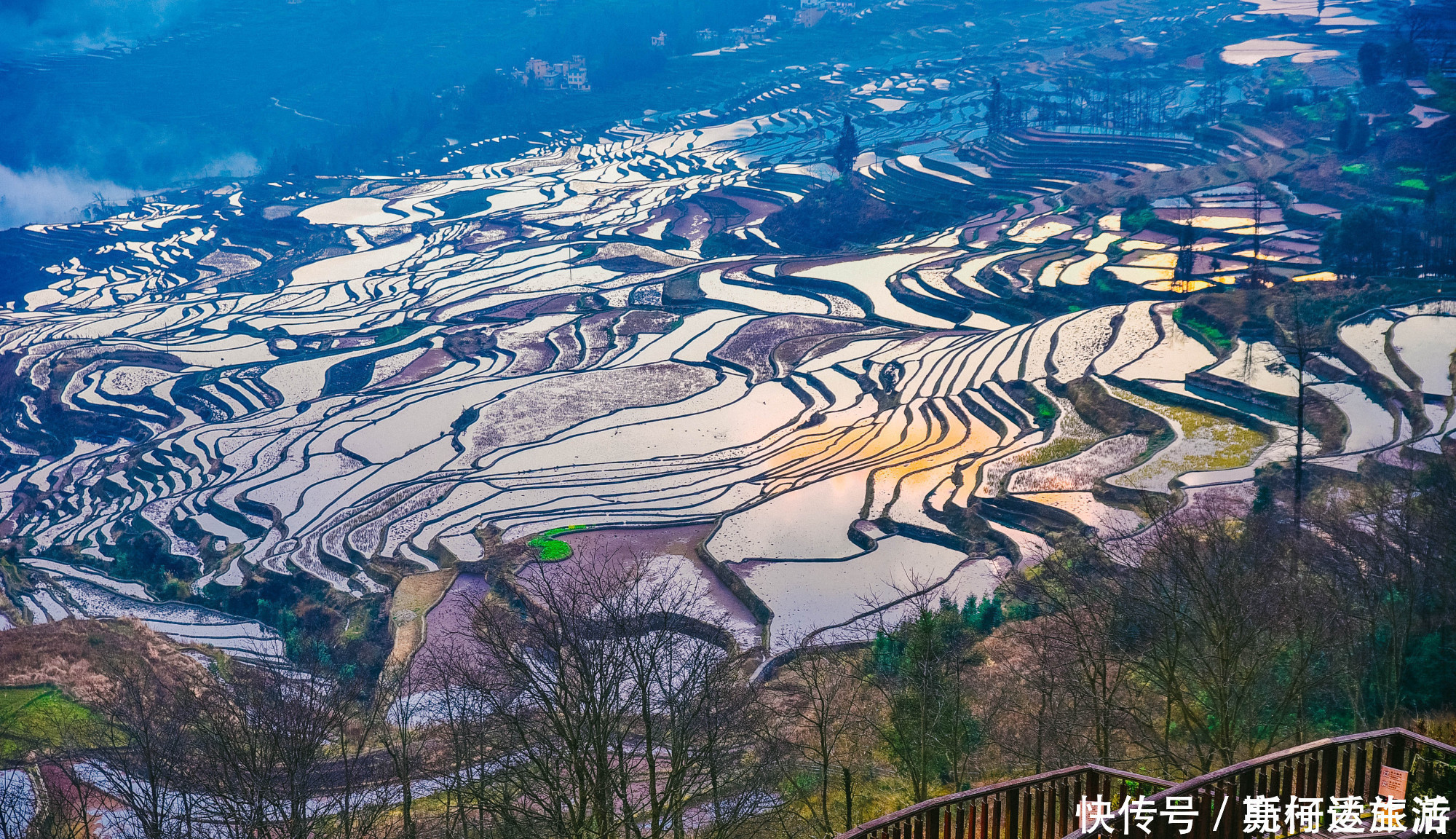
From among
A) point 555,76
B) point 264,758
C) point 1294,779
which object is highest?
point 555,76

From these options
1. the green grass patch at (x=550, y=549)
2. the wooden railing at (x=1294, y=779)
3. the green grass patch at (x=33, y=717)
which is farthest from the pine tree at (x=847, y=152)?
the wooden railing at (x=1294, y=779)

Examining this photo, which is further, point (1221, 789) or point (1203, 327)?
point (1203, 327)

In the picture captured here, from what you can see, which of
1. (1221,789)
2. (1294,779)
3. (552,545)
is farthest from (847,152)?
(1221,789)

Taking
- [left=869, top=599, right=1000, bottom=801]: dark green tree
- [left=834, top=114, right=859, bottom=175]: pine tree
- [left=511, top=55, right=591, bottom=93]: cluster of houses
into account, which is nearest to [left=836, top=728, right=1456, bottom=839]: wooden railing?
[left=869, top=599, right=1000, bottom=801]: dark green tree

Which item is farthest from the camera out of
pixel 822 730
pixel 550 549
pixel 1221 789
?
pixel 550 549

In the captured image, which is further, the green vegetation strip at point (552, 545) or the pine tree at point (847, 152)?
the pine tree at point (847, 152)

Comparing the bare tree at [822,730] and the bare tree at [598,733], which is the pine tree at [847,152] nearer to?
the bare tree at [822,730]

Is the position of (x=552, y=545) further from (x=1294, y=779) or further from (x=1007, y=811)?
(x=1294, y=779)
